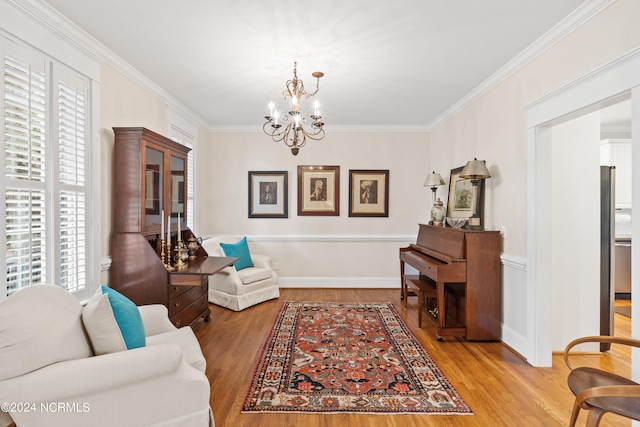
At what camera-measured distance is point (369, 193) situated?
522 cm

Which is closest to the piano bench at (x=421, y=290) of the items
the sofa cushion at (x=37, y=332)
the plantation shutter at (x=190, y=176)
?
the sofa cushion at (x=37, y=332)

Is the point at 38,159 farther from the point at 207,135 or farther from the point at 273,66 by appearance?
the point at 207,135

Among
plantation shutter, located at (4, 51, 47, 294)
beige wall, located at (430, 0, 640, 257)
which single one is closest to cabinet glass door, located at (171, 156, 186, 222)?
plantation shutter, located at (4, 51, 47, 294)

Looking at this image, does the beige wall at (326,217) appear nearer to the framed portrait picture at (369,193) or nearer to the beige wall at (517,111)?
the framed portrait picture at (369,193)

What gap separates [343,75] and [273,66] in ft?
2.28

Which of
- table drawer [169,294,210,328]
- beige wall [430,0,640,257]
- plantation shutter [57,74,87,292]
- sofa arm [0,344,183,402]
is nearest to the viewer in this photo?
sofa arm [0,344,183,402]

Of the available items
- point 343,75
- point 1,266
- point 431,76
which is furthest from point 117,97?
point 431,76

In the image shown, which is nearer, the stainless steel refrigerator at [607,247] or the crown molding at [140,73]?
the crown molding at [140,73]

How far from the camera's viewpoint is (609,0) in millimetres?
1982

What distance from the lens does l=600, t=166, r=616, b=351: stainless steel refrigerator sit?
2996mm

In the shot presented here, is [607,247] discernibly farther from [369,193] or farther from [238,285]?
[238,285]

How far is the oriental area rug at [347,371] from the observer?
2.17m

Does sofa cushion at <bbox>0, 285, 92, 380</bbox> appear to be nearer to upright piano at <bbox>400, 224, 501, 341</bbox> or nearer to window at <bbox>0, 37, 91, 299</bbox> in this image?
window at <bbox>0, 37, 91, 299</bbox>

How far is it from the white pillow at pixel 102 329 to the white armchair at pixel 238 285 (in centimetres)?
250
